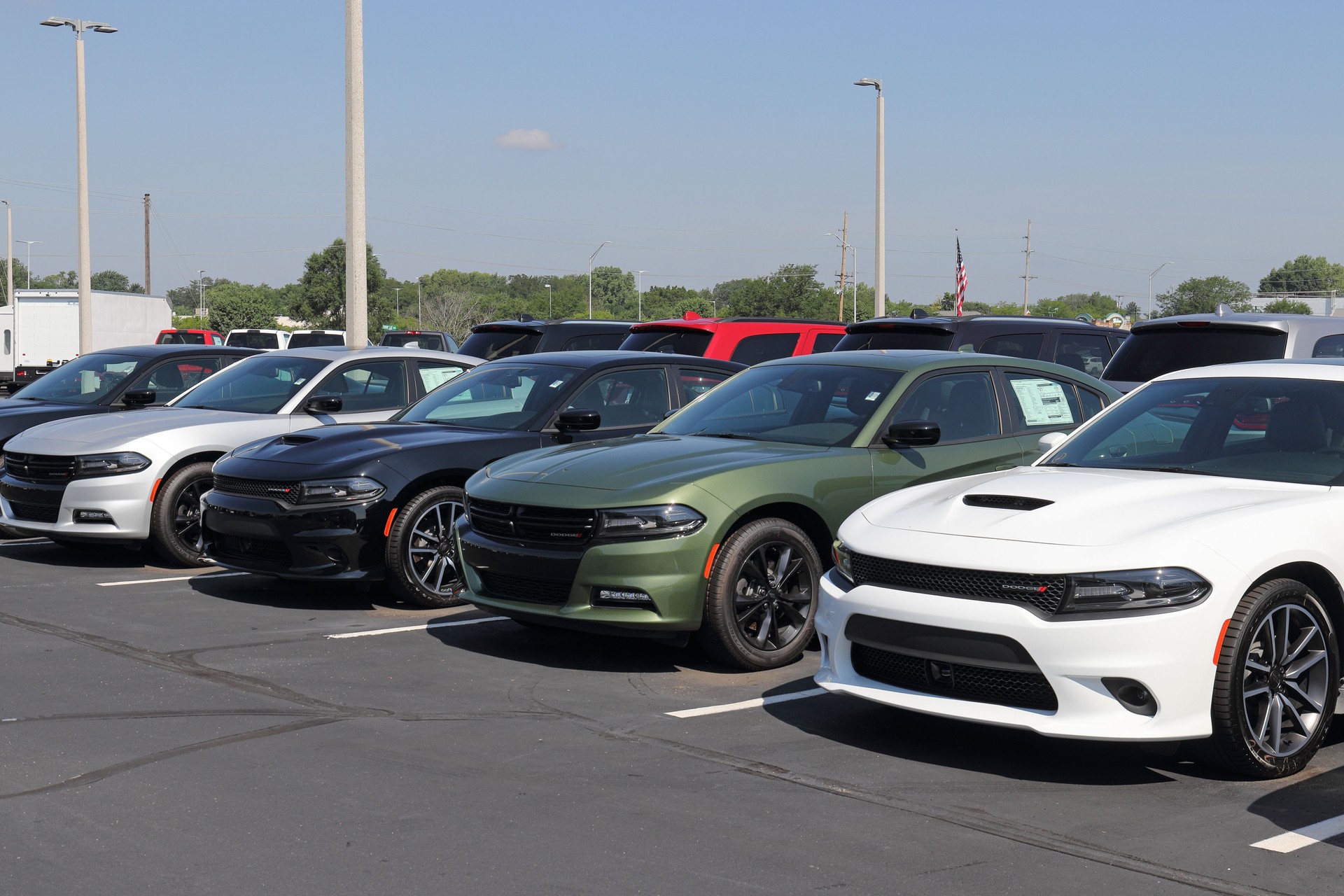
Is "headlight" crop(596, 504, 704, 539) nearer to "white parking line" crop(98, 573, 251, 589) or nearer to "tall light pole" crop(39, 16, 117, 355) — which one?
"white parking line" crop(98, 573, 251, 589)

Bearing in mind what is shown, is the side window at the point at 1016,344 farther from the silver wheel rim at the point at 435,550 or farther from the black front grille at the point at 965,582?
the black front grille at the point at 965,582

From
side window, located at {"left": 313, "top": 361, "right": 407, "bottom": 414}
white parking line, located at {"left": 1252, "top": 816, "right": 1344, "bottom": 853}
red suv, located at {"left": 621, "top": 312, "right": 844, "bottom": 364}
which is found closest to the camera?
white parking line, located at {"left": 1252, "top": 816, "right": 1344, "bottom": 853}

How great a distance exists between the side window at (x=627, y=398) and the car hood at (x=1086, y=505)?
3.69 m

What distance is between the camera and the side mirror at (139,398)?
472 inches

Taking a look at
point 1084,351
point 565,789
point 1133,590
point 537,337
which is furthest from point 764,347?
point 565,789

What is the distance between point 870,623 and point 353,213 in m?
12.6

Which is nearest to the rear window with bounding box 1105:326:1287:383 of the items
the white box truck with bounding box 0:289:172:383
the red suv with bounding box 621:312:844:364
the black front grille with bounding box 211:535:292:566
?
the red suv with bounding box 621:312:844:364

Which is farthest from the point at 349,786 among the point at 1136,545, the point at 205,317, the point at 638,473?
the point at 205,317

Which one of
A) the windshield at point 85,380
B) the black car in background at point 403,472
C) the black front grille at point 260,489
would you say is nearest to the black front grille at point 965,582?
the black car in background at point 403,472

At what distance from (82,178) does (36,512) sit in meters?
19.2

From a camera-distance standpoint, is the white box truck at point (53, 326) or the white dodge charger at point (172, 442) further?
the white box truck at point (53, 326)

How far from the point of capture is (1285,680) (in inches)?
203

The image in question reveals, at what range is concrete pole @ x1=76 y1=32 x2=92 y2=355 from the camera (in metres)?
26.9

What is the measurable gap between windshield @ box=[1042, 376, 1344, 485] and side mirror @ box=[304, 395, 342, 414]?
6226 millimetres
